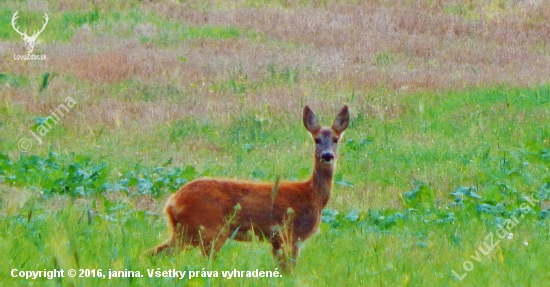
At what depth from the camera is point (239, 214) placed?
23.2 feet

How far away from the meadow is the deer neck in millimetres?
386

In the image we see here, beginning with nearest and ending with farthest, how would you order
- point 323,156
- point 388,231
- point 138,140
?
point 323,156 < point 388,231 < point 138,140

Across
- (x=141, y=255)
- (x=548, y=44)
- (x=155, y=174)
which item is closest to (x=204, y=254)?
(x=141, y=255)

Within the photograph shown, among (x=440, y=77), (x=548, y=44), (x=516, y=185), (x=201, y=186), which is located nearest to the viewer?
(x=201, y=186)

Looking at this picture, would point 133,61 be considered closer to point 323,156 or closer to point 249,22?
point 249,22

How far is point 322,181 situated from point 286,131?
6.93 meters

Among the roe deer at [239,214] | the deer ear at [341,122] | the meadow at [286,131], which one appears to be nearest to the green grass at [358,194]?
the meadow at [286,131]

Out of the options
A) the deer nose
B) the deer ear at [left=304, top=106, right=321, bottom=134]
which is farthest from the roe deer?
the deer ear at [left=304, top=106, right=321, bottom=134]

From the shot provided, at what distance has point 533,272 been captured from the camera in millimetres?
6309

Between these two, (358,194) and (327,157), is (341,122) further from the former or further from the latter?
(358,194)

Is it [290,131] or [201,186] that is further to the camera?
[290,131]

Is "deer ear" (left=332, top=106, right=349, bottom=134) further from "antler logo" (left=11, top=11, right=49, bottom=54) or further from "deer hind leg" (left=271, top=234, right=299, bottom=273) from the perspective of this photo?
"antler logo" (left=11, top=11, right=49, bottom=54)

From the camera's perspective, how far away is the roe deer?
6852 mm

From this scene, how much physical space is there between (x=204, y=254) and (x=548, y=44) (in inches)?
792
